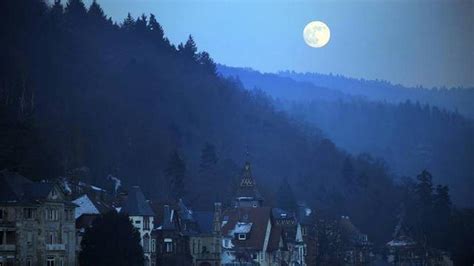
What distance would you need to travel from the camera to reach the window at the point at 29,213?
57062 mm

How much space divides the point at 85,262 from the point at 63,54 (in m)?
55.2

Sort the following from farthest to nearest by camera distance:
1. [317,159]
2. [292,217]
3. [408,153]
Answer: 1. [408,153]
2. [317,159]
3. [292,217]

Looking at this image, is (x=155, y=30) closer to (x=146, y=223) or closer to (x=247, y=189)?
(x=247, y=189)

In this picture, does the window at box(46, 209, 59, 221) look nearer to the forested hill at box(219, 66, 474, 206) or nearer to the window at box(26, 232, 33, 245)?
the window at box(26, 232, 33, 245)

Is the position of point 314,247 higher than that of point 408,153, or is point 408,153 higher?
point 408,153

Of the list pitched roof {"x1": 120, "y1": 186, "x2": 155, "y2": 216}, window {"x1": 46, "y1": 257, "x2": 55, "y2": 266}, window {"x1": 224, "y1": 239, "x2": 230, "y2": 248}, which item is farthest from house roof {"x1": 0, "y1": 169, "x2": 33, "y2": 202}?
window {"x1": 224, "y1": 239, "x2": 230, "y2": 248}

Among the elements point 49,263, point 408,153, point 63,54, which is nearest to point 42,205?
point 49,263

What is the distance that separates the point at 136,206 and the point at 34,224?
10.8 m

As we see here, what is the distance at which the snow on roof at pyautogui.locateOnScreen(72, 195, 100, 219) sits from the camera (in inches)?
2633

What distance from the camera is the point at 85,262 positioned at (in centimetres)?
5844

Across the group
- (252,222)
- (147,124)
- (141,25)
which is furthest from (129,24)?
(252,222)

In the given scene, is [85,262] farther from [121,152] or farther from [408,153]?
[408,153]

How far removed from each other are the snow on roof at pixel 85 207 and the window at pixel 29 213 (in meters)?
9.19

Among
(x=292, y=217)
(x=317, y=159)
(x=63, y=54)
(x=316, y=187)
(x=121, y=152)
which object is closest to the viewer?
(x=292, y=217)
